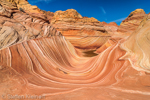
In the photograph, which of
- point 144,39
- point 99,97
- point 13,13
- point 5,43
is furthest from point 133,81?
point 13,13

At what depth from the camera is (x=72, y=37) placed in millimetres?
8820

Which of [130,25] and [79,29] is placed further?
[79,29]

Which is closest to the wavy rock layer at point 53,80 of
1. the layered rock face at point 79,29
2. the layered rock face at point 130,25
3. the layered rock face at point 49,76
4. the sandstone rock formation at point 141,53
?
the layered rock face at point 49,76

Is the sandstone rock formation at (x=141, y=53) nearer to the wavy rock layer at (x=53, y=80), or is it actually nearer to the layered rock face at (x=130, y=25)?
the wavy rock layer at (x=53, y=80)

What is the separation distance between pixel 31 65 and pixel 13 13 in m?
2.25

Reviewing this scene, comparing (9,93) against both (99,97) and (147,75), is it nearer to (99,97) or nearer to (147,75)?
(99,97)

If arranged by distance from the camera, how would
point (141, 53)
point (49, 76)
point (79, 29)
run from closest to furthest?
point (49, 76) → point (141, 53) → point (79, 29)

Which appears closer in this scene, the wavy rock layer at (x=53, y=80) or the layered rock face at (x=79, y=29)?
the wavy rock layer at (x=53, y=80)

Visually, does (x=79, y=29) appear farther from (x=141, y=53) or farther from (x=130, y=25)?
(x=141, y=53)

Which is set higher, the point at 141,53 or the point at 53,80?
the point at 141,53

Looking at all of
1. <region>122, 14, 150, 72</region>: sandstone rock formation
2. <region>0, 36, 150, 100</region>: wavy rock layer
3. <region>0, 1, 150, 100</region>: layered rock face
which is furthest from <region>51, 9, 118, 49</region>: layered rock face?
<region>122, 14, 150, 72</region>: sandstone rock formation

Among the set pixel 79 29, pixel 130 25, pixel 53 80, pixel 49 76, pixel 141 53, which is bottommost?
pixel 53 80

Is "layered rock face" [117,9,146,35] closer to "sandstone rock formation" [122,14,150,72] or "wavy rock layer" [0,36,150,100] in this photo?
"sandstone rock formation" [122,14,150,72]

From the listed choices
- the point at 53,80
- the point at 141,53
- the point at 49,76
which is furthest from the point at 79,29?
the point at 53,80
